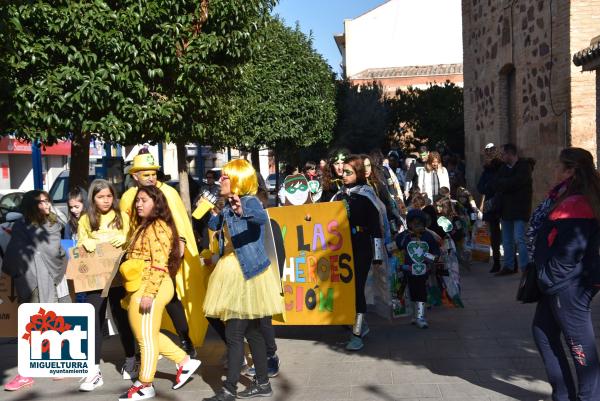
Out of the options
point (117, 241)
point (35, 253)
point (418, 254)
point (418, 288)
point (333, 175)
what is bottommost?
point (418, 288)

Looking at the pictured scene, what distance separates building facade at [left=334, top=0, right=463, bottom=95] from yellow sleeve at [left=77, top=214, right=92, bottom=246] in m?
40.5

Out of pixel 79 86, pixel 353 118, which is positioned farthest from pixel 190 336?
pixel 353 118

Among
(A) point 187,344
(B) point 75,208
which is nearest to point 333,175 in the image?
(A) point 187,344

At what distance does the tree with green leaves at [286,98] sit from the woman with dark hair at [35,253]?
18.0 metres

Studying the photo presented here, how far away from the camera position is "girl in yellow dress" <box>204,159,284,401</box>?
5.67 m

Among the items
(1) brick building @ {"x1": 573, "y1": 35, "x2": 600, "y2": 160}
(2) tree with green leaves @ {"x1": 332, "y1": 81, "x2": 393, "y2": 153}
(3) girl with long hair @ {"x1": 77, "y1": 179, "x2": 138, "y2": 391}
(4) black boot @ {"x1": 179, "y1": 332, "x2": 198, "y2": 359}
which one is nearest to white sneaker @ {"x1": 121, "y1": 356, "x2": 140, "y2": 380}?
(3) girl with long hair @ {"x1": 77, "y1": 179, "x2": 138, "y2": 391}

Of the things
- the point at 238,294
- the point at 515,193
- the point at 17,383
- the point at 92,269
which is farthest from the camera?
the point at 515,193

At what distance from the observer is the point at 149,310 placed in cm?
586

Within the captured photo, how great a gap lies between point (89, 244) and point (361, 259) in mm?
2515

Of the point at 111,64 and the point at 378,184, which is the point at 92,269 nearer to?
the point at 378,184

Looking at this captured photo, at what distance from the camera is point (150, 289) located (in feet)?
19.2

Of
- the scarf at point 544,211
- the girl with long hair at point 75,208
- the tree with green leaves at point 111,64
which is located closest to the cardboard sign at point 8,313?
the girl with long hair at point 75,208

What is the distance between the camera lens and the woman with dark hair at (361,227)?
727 cm

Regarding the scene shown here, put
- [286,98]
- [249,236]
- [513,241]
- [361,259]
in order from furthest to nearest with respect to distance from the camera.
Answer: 1. [286,98]
2. [513,241]
3. [361,259]
4. [249,236]
